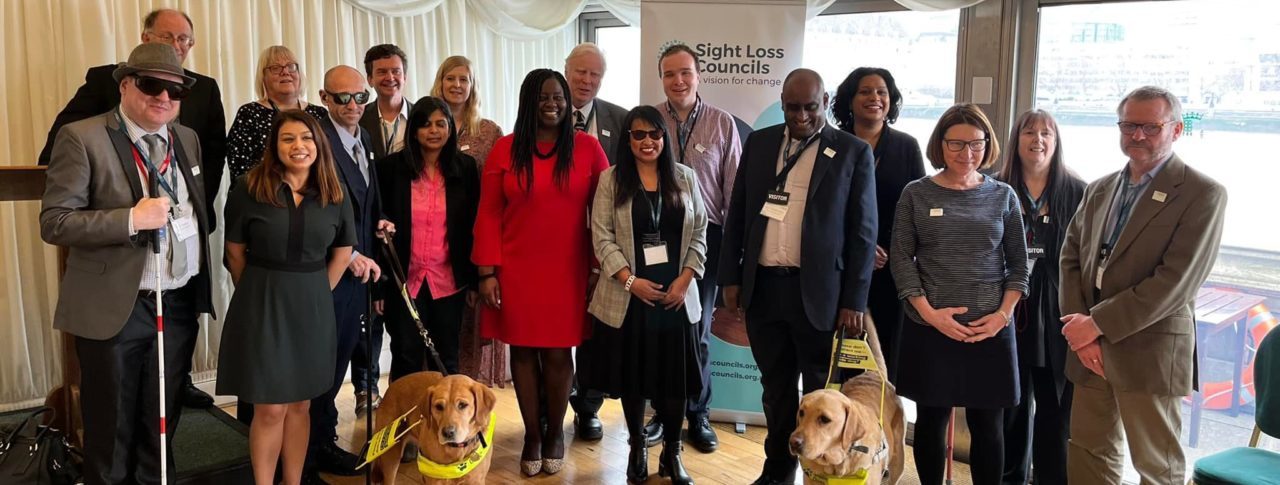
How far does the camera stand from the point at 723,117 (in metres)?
3.88

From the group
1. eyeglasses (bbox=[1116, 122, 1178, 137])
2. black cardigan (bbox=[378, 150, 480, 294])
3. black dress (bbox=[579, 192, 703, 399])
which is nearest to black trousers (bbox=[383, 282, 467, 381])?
black cardigan (bbox=[378, 150, 480, 294])

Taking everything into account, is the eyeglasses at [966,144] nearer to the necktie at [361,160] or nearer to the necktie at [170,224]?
the necktie at [361,160]

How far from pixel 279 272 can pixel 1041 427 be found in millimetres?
2642

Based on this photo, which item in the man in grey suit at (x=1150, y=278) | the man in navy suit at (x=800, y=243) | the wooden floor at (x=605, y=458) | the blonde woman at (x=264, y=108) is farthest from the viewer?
the wooden floor at (x=605, y=458)

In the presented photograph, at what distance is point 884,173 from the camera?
335 cm

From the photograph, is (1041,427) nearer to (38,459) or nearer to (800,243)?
(800,243)

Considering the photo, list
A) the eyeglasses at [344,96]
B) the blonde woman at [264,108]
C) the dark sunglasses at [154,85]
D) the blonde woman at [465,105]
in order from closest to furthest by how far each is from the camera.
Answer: the dark sunglasses at [154,85] < the eyeglasses at [344,96] < the blonde woman at [264,108] < the blonde woman at [465,105]

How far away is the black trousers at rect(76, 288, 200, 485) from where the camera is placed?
2.70 meters

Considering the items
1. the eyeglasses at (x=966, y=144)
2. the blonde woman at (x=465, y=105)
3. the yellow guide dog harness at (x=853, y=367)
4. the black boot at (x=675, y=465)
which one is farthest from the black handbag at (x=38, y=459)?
the eyeglasses at (x=966, y=144)

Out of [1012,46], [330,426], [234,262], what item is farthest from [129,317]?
[1012,46]

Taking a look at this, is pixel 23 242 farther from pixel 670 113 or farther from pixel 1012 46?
pixel 1012 46

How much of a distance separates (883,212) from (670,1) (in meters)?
1.49

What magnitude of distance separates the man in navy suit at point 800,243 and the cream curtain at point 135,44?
2.63m

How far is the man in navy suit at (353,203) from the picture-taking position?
10.6 feet
